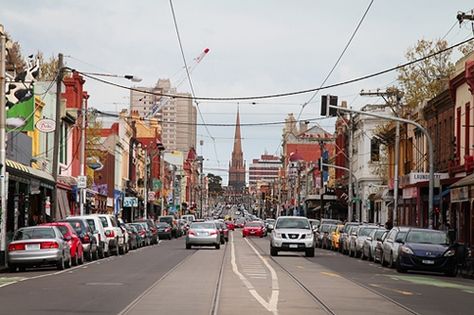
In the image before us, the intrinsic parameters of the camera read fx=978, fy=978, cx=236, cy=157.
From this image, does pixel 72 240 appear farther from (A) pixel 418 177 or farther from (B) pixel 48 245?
(A) pixel 418 177

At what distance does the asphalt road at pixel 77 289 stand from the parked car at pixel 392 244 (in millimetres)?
7881

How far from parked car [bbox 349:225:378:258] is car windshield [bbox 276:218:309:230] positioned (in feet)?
10.2

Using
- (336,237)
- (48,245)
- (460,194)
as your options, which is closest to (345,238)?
(336,237)

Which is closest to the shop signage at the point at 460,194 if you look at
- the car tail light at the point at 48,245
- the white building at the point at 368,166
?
the car tail light at the point at 48,245

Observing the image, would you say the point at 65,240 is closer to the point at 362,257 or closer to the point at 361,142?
the point at 362,257

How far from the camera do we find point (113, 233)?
44719 mm

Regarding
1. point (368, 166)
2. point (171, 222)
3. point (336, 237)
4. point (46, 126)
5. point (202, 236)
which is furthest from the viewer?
point (368, 166)

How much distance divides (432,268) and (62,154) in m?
36.4

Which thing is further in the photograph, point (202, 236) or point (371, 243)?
point (202, 236)

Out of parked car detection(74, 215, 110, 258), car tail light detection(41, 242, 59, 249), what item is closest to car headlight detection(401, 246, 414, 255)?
car tail light detection(41, 242, 59, 249)

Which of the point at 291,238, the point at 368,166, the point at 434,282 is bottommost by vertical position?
the point at 434,282

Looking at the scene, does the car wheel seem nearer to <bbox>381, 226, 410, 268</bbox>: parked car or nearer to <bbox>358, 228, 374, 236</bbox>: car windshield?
<bbox>381, 226, 410, 268</bbox>: parked car

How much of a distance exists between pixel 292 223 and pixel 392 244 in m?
10.0

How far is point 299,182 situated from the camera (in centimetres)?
14575
